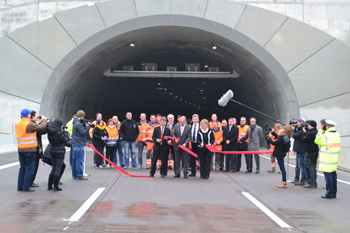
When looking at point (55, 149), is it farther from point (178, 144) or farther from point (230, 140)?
point (230, 140)

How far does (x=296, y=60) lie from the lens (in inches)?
792

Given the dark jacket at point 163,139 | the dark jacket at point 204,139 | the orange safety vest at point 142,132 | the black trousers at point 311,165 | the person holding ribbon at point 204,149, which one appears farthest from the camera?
the orange safety vest at point 142,132

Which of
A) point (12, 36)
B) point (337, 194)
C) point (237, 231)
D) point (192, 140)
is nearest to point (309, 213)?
point (237, 231)

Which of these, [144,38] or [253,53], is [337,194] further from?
[144,38]

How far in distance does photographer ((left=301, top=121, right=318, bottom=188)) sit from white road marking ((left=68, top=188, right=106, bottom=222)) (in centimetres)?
535

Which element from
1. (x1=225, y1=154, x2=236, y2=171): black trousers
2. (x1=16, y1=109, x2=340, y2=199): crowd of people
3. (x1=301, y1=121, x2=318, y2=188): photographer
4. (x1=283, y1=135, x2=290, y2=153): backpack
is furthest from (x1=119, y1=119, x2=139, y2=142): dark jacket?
(x1=301, y1=121, x2=318, y2=188): photographer

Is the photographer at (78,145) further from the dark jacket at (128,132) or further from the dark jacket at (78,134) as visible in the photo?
the dark jacket at (128,132)

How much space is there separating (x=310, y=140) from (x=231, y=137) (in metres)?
4.08

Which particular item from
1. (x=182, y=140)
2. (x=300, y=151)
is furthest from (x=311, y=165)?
(x=182, y=140)

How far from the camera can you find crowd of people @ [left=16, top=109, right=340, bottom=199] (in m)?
8.92

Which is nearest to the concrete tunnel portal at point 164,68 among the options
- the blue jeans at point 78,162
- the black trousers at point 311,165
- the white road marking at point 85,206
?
the blue jeans at point 78,162

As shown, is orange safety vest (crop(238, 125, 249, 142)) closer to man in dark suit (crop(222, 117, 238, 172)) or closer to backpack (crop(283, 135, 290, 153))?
man in dark suit (crop(222, 117, 238, 172))

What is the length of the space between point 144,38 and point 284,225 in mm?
17584

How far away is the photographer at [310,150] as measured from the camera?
995 cm
